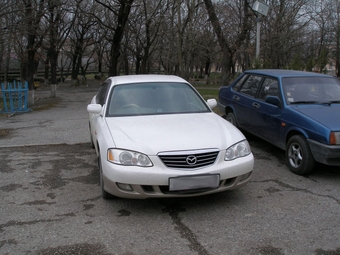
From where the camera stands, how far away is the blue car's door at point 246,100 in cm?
677

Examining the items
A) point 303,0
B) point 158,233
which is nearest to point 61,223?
point 158,233

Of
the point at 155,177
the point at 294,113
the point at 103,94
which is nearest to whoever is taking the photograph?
the point at 155,177

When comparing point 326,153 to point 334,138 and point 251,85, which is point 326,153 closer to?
point 334,138

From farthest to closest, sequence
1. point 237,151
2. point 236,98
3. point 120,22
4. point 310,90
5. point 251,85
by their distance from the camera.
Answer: point 120,22, point 236,98, point 251,85, point 310,90, point 237,151

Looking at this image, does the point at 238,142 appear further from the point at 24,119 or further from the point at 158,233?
the point at 24,119

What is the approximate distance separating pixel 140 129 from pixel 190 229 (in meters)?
1.35

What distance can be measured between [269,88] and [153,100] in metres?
2.35

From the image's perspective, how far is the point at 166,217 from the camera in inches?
→ 152

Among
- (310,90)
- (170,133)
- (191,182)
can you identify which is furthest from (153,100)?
(310,90)

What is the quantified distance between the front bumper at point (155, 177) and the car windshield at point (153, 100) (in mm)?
1205

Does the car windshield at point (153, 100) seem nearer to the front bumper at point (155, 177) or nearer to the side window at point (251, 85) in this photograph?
the front bumper at point (155, 177)

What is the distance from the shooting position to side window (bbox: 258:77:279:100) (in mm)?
6168

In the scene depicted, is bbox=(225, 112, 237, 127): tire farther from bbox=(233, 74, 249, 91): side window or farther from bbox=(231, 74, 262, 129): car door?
bbox=(233, 74, 249, 91): side window

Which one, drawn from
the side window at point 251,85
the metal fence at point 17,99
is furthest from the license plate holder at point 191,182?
the metal fence at point 17,99
